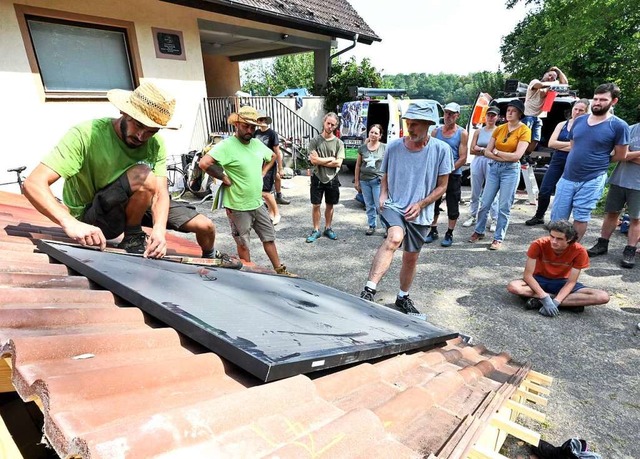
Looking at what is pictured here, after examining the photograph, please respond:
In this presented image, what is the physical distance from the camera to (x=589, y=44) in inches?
639

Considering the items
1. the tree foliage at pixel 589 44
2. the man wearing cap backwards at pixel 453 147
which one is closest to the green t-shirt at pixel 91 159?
the man wearing cap backwards at pixel 453 147

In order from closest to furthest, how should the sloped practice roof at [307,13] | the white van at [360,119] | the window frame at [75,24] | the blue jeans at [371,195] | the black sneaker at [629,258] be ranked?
1. the black sneaker at [629,258]
2. the blue jeans at [371,195]
3. the window frame at [75,24]
4. the sloped practice roof at [307,13]
5. the white van at [360,119]

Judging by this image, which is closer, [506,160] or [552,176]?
[506,160]

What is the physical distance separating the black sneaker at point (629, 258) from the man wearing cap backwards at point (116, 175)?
5.52 meters

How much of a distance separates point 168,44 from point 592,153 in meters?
8.38

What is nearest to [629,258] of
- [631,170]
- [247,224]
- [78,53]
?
[631,170]

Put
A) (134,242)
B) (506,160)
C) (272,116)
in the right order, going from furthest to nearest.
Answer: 1. (272,116)
2. (506,160)
3. (134,242)

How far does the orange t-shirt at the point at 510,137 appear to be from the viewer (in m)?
5.09

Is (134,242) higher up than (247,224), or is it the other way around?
(134,242)

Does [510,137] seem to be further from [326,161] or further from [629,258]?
[326,161]

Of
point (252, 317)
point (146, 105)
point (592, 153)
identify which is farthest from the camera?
point (592, 153)

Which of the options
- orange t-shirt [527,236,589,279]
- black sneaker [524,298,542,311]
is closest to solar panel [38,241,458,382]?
black sneaker [524,298,542,311]

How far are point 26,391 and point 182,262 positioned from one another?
1.58 meters

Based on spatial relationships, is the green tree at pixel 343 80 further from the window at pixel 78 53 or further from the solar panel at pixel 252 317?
the solar panel at pixel 252 317
